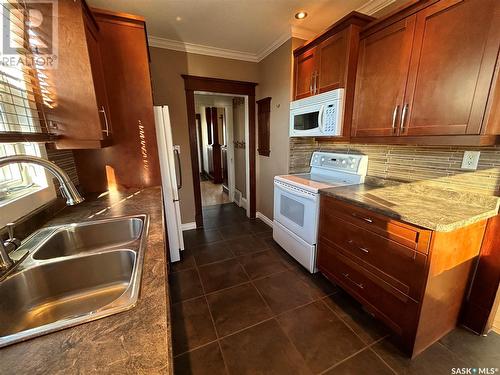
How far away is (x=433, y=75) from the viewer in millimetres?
1354

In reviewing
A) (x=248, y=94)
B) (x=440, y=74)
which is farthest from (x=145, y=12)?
(x=440, y=74)

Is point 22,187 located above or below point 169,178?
above

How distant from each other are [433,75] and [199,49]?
2.59 metres

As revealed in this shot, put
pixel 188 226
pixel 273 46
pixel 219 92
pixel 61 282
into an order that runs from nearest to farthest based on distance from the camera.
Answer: pixel 61 282
pixel 273 46
pixel 219 92
pixel 188 226

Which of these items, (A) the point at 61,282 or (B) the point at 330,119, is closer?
(A) the point at 61,282

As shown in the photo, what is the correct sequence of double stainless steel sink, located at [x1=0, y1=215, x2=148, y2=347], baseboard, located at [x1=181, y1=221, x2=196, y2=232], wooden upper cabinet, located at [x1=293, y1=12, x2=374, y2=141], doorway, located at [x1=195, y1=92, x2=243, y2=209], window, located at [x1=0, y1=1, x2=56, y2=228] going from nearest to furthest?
double stainless steel sink, located at [x1=0, y1=215, x2=148, y2=347]
window, located at [x1=0, y1=1, x2=56, y2=228]
wooden upper cabinet, located at [x1=293, y1=12, x2=374, y2=141]
baseboard, located at [x1=181, y1=221, x2=196, y2=232]
doorway, located at [x1=195, y1=92, x2=243, y2=209]

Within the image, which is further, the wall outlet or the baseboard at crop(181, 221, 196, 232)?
the baseboard at crop(181, 221, 196, 232)

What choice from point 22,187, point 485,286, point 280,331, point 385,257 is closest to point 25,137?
point 22,187

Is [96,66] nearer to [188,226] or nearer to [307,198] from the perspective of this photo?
[307,198]

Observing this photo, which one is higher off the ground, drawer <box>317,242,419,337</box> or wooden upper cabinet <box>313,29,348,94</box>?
wooden upper cabinet <box>313,29,348,94</box>

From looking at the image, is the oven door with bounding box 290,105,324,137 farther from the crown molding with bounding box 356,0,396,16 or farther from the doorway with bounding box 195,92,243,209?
the doorway with bounding box 195,92,243,209

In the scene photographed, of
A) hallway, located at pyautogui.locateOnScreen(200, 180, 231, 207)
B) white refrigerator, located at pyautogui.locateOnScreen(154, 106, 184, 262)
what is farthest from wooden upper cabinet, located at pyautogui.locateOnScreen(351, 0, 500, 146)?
hallway, located at pyautogui.locateOnScreen(200, 180, 231, 207)

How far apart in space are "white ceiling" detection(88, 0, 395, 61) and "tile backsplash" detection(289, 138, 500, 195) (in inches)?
50.9

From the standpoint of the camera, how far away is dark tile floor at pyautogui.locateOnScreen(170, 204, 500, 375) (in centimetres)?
130
